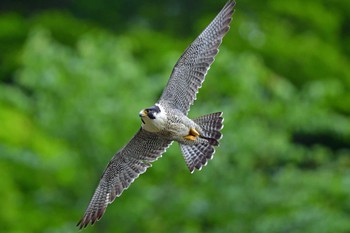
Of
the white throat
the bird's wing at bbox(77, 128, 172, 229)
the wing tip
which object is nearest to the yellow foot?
the white throat

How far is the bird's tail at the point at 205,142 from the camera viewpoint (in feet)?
32.7

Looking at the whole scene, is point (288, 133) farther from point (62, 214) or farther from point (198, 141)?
point (198, 141)

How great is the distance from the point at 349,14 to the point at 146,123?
24885 mm

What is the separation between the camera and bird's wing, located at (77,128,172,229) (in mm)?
10234

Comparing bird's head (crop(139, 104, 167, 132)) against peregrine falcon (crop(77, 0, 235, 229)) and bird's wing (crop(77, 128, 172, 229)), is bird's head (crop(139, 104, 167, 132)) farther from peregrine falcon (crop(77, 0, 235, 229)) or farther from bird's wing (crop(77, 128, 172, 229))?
bird's wing (crop(77, 128, 172, 229))

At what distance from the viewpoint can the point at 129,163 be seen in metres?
10.4

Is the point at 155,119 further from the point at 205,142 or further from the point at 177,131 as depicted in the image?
the point at 205,142

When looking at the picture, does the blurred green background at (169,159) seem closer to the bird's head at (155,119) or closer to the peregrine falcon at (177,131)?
the peregrine falcon at (177,131)

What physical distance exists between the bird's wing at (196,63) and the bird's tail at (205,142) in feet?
1.09

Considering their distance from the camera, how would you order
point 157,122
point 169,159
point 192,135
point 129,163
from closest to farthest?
point 157,122, point 192,135, point 129,163, point 169,159

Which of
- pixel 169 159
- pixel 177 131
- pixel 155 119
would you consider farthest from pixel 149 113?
pixel 169 159

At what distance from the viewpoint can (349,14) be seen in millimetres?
33969

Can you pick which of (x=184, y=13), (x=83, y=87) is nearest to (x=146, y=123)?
(x=83, y=87)

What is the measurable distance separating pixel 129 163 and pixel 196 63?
1.00 m
